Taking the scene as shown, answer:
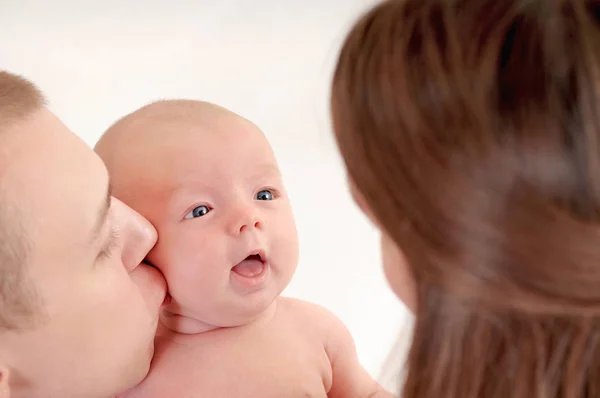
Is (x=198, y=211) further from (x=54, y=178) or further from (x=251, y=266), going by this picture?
(x=54, y=178)

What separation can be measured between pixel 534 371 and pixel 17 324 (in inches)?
15.7

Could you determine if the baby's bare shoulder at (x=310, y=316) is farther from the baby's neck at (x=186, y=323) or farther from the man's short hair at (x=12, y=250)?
the man's short hair at (x=12, y=250)

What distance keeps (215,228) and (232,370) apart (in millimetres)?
153

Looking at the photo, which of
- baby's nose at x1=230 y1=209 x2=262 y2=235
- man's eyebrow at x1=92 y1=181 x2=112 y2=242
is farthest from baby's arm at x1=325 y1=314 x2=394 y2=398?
man's eyebrow at x1=92 y1=181 x2=112 y2=242

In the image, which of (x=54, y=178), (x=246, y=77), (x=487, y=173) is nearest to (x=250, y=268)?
(x=54, y=178)

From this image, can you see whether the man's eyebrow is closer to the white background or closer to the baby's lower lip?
the baby's lower lip

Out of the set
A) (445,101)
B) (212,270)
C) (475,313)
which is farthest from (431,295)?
(212,270)

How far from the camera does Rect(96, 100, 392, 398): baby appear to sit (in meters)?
0.69

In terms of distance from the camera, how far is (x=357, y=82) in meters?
0.49

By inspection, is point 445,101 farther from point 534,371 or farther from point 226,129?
point 226,129

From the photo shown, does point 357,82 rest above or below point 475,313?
above

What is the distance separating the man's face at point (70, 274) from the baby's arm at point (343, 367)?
250 millimetres

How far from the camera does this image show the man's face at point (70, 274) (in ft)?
1.76

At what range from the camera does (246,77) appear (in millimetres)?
1284
